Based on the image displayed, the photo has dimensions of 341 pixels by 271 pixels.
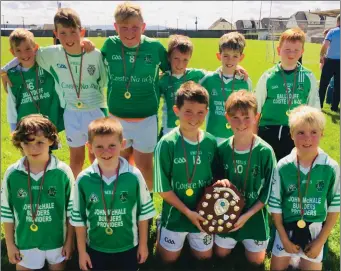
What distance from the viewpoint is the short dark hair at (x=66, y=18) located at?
4098 millimetres

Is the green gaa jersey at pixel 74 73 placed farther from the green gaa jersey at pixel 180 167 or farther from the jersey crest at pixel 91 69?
the green gaa jersey at pixel 180 167

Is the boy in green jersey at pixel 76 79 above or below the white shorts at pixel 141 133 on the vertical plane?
above

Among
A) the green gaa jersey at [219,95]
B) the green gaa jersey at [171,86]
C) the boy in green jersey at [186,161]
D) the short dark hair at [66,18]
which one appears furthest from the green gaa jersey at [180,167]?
the short dark hair at [66,18]

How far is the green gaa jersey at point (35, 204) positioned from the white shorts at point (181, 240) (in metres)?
0.95

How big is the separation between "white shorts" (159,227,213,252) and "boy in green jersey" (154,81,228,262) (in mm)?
109

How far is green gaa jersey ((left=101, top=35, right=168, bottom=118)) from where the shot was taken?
4.46 m

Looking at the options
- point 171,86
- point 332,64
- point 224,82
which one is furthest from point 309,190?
point 332,64

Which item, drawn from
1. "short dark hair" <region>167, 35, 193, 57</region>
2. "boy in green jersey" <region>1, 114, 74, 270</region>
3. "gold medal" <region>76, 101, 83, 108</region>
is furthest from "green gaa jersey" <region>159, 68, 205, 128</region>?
"boy in green jersey" <region>1, 114, 74, 270</region>

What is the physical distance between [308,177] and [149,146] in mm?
1958

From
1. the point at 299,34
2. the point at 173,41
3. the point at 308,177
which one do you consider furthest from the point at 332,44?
the point at 308,177

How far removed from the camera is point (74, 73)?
14.6ft

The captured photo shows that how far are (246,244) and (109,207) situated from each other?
141 centimetres

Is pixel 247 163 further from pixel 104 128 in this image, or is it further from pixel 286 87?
pixel 286 87

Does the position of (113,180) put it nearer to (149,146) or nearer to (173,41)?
(149,146)
